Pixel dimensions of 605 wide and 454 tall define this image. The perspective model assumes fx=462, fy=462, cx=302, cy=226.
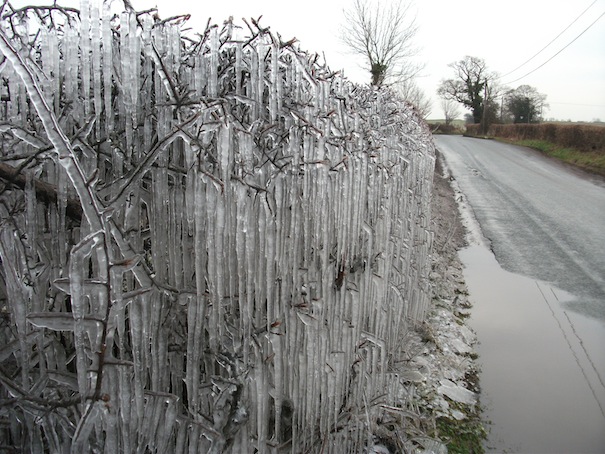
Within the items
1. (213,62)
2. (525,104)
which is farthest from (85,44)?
(525,104)

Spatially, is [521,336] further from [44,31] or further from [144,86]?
[44,31]

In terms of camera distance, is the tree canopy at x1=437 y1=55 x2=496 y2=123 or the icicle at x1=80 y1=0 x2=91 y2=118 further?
the tree canopy at x1=437 y1=55 x2=496 y2=123

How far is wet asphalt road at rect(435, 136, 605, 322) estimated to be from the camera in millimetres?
7191

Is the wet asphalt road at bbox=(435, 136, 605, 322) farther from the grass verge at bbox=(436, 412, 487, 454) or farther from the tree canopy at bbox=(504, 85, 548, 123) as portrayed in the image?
the tree canopy at bbox=(504, 85, 548, 123)

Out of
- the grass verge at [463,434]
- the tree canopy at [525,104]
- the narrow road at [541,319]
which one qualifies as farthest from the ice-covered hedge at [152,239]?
the tree canopy at [525,104]

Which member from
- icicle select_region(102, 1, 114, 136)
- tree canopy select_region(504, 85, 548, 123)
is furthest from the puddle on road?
tree canopy select_region(504, 85, 548, 123)

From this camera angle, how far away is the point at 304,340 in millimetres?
2162

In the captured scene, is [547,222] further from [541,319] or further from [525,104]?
[525,104]

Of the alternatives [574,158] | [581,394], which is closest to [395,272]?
[581,394]

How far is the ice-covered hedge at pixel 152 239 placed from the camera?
147 centimetres

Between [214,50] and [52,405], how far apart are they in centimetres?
144

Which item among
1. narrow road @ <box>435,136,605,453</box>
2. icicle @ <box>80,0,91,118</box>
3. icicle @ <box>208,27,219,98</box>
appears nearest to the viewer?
icicle @ <box>80,0,91,118</box>

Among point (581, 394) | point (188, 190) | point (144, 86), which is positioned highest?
point (144, 86)

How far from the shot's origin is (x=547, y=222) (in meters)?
10.4
